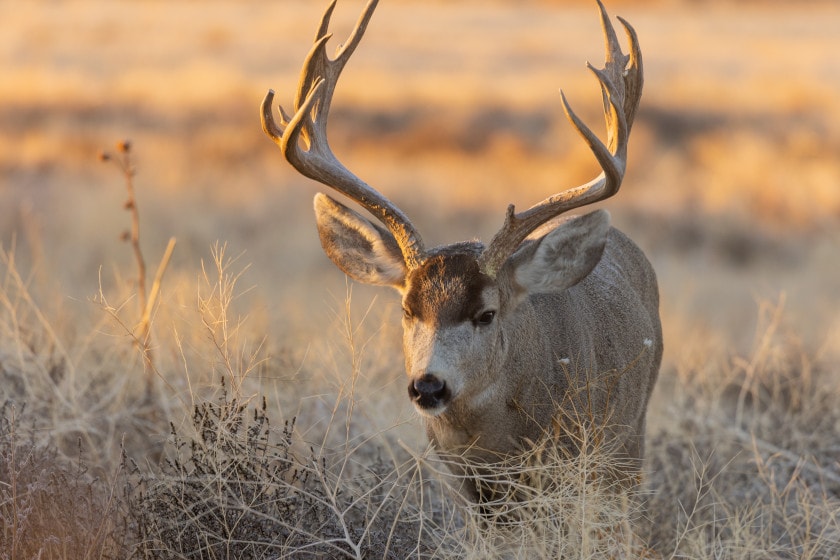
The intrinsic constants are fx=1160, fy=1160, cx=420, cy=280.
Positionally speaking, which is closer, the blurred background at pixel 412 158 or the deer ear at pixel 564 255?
the deer ear at pixel 564 255

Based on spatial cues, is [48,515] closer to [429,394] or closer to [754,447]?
[429,394]

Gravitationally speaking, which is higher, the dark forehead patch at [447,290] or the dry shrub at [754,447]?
the dark forehead patch at [447,290]

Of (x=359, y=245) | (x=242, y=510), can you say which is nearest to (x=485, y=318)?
(x=359, y=245)

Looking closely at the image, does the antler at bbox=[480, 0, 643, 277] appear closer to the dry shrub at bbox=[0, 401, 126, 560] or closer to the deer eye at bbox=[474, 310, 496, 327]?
the deer eye at bbox=[474, 310, 496, 327]

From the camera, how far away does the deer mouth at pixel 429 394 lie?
431 cm

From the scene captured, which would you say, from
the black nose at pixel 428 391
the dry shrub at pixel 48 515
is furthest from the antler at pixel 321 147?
the dry shrub at pixel 48 515

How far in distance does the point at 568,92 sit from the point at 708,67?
24.7 ft

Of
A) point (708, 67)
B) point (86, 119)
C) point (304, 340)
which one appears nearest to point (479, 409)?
point (304, 340)

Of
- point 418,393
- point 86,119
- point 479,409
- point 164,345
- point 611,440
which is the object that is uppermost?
point 418,393

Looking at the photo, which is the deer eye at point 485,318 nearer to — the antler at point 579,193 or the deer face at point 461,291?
the deer face at point 461,291

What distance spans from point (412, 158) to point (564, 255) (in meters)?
14.3

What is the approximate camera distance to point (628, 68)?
539 centimetres

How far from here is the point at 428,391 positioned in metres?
4.31

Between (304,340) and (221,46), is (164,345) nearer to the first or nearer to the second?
(304,340)
